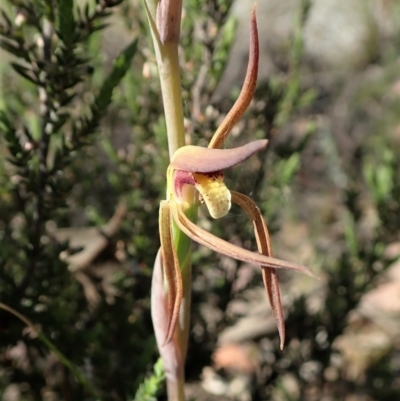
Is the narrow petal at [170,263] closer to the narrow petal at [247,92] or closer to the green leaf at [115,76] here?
the narrow petal at [247,92]

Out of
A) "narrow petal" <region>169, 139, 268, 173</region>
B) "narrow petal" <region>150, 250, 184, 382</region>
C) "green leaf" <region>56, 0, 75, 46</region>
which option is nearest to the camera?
"narrow petal" <region>169, 139, 268, 173</region>

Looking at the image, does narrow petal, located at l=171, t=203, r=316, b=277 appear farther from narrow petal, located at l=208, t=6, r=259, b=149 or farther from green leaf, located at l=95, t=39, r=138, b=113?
green leaf, located at l=95, t=39, r=138, b=113

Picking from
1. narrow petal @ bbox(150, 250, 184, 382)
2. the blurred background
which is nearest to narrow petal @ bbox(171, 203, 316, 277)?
narrow petal @ bbox(150, 250, 184, 382)

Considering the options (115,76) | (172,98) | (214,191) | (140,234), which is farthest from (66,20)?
(140,234)

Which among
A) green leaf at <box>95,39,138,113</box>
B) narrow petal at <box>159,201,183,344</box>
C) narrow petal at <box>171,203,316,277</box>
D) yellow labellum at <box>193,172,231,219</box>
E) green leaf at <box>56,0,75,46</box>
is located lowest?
narrow petal at <box>159,201,183,344</box>

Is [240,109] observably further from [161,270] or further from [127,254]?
[127,254]

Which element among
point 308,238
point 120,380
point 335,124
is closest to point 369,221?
point 308,238

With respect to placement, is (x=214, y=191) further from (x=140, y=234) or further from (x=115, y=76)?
(x=140, y=234)
